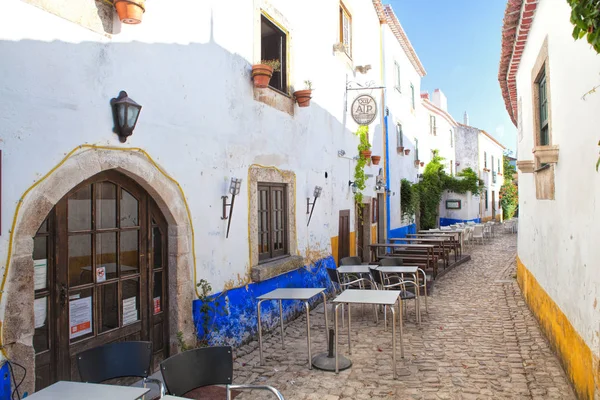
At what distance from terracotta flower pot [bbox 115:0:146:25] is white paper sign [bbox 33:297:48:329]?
2418 mm

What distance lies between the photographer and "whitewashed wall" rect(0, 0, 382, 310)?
3357mm

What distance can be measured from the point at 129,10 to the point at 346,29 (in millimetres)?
7542

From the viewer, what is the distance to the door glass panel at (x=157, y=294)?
16.0 feet

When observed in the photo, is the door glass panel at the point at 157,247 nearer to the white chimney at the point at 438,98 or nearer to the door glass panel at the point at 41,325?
the door glass panel at the point at 41,325

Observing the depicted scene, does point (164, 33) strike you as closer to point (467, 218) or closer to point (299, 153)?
point (299, 153)

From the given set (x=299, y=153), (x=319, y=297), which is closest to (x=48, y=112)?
(x=299, y=153)

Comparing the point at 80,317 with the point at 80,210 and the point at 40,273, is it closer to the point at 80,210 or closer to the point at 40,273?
the point at 40,273

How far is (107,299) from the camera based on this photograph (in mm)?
4293

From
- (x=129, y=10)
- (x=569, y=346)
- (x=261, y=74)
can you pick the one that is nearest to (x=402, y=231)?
(x=261, y=74)

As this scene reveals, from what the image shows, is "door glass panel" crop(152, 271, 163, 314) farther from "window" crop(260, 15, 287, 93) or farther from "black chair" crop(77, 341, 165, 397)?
"window" crop(260, 15, 287, 93)

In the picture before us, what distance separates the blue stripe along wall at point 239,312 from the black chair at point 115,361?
1.96 meters

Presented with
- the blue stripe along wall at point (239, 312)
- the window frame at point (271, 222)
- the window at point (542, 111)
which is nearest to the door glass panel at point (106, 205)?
the blue stripe along wall at point (239, 312)

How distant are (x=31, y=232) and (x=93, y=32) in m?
1.72

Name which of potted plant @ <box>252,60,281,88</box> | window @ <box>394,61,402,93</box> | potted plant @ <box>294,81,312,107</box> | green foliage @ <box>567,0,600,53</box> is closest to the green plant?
potted plant @ <box>294,81,312,107</box>
